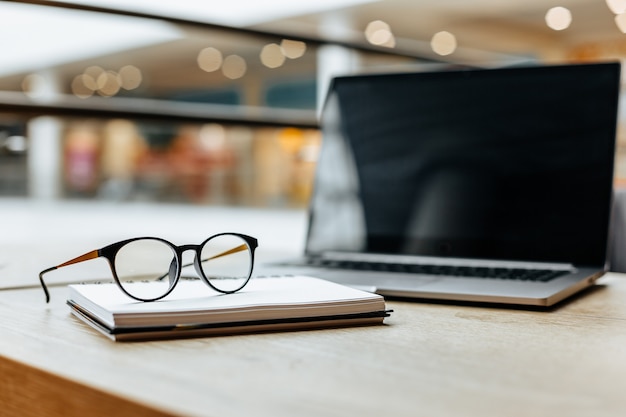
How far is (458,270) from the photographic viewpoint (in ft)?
2.83

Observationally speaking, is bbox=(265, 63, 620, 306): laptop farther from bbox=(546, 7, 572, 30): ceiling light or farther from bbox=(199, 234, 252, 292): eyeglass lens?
bbox=(546, 7, 572, 30): ceiling light

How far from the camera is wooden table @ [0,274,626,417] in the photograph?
0.39 m

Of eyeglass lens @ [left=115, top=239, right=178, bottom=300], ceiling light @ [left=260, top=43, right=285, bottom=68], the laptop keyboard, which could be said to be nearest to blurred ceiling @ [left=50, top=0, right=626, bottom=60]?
ceiling light @ [left=260, top=43, right=285, bottom=68]

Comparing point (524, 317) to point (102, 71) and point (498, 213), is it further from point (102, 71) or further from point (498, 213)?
point (102, 71)

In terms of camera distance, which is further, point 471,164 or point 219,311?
point 471,164

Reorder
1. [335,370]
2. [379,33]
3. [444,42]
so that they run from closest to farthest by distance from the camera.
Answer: [335,370] < [379,33] < [444,42]

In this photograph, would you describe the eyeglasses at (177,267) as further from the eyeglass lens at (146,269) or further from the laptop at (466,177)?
the laptop at (466,177)

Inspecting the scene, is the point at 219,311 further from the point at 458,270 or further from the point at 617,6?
the point at 617,6

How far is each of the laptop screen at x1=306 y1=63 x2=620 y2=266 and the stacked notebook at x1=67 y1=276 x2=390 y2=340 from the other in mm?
375

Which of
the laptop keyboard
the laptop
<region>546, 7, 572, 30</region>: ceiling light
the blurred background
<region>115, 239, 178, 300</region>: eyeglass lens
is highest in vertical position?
<region>546, 7, 572, 30</region>: ceiling light

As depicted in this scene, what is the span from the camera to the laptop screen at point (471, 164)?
917 mm

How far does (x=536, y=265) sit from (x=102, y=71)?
9.25m

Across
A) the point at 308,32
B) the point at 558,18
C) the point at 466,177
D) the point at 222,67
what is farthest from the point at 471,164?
the point at 222,67

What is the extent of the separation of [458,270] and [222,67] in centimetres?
870
